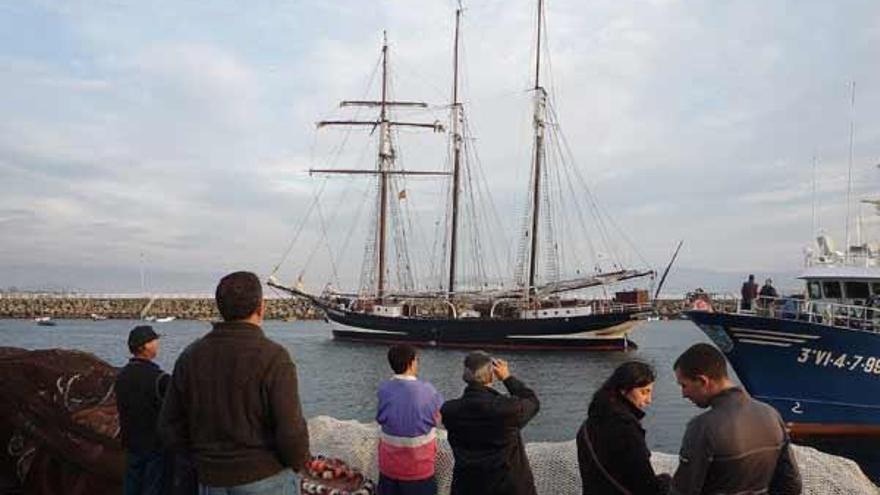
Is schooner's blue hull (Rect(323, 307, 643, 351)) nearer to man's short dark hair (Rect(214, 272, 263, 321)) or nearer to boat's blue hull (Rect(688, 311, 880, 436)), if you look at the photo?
boat's blue hull (Rect(688, 311, 880, 436))

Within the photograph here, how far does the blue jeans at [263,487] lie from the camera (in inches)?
153

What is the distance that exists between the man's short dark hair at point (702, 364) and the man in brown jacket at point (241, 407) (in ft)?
5.89

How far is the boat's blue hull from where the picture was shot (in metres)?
18.9

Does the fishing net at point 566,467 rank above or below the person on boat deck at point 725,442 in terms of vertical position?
below

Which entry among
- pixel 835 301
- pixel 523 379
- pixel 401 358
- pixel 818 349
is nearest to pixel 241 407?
pixel 401 358

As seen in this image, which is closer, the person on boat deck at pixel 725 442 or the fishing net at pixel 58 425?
the person on boat deck at pixel 725 442

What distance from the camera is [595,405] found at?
167 inches

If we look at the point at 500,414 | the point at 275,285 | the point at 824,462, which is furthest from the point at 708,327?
the point at 275,285

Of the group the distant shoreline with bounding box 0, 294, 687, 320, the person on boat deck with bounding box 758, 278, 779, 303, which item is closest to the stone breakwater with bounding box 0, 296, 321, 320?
the distant shoreline with bounding box 0, 294, 687, 320

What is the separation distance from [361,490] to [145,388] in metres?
2.20

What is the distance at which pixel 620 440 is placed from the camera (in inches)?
162

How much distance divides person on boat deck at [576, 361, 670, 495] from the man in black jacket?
0.64 meters

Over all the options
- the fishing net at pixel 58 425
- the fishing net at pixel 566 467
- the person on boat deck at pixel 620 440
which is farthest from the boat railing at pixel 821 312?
the person on boat deck at pixel 620 440

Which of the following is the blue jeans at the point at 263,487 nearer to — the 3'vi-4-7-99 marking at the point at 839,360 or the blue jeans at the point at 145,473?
the blue jeans at the point at 145,473
